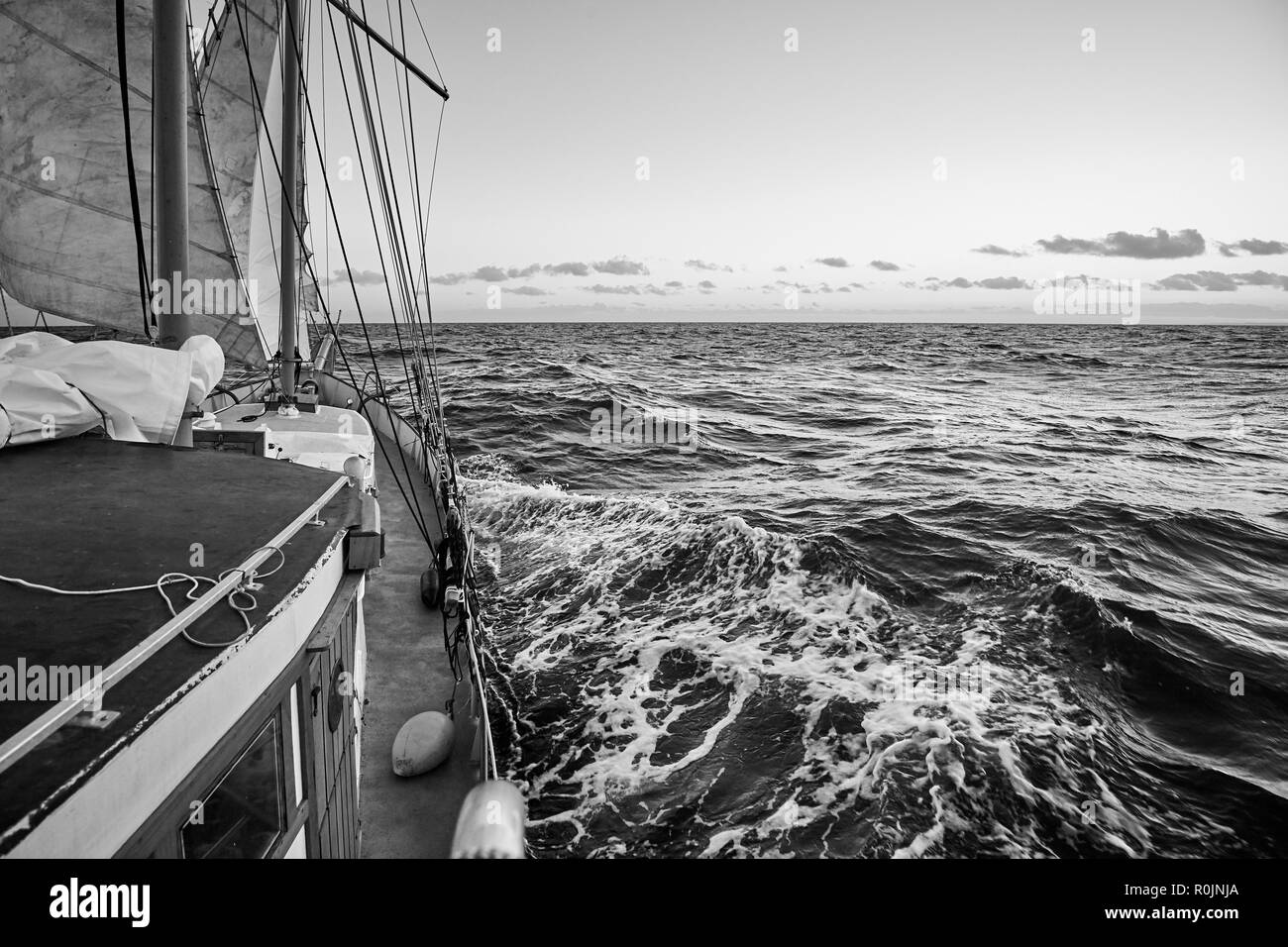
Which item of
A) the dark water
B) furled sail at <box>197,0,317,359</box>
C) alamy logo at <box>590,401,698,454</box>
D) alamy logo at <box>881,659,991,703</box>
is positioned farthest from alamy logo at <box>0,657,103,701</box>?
alamy logo at <box>590,401,698,454</box>

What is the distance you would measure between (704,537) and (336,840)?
11.9m

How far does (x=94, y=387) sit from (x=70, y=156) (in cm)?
872

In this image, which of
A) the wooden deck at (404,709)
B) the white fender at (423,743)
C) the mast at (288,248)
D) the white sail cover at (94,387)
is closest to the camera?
the white sail cover at (94,387)

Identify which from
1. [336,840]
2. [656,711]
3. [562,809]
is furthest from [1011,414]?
[336,840]

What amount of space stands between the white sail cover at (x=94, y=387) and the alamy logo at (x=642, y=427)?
2019 cm

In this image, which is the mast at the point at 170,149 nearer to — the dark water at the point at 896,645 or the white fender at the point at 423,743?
the white fender at the point at 423,743

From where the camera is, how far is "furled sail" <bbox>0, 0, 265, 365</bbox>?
11477 millimetres

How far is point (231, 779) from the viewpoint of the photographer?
→ 3326 mm

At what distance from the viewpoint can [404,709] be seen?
8.58 metres

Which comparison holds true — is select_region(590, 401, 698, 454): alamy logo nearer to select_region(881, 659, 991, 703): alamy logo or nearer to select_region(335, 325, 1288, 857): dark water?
select_region(335, 325, 1288, 857): dark water

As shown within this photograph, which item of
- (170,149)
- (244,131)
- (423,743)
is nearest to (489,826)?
(423,743)

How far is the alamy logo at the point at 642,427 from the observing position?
28422mm

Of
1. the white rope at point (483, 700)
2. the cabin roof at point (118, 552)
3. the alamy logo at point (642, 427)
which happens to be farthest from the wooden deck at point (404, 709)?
the alamy logo at point (642, 427)
